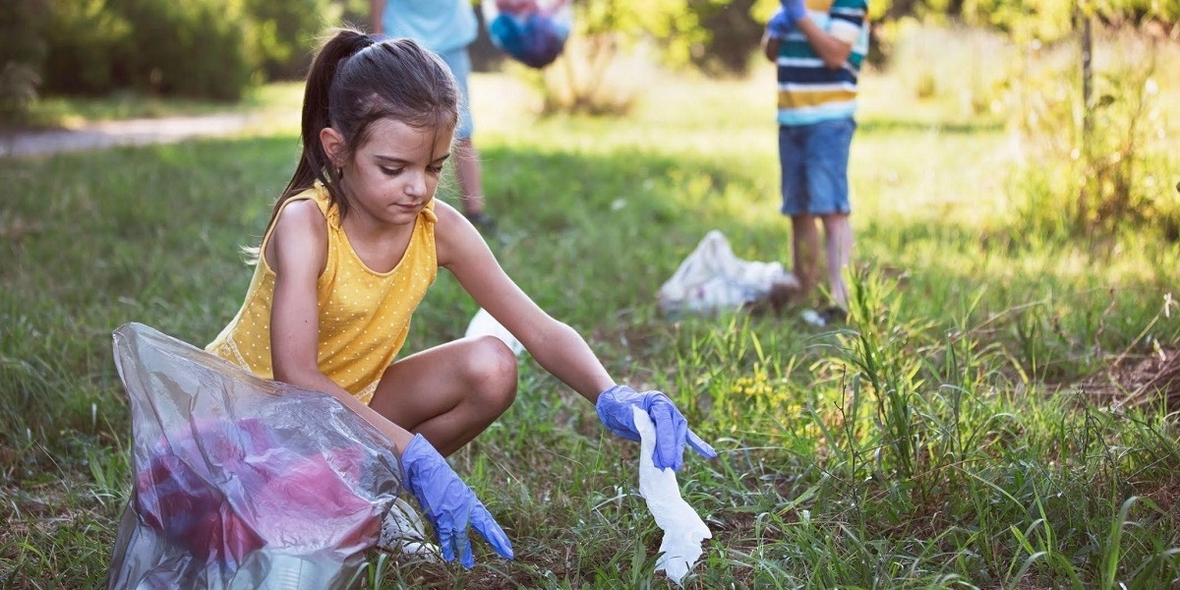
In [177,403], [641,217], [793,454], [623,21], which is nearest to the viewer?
[177,403]

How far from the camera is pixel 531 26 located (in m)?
6.04

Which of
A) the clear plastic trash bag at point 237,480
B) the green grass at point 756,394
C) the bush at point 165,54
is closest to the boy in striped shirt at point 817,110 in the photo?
the green grass at point 756,394

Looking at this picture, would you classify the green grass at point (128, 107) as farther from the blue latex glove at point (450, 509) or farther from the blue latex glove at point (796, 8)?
the blue latex glove at point (450, 509)

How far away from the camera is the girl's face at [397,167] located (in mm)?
1876

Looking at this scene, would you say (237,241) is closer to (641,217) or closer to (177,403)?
(641,217)

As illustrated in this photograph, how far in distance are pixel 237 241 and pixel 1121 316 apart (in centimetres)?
321

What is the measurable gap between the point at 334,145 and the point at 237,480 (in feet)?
2.00

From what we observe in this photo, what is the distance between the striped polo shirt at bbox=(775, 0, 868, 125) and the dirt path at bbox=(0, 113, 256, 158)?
15.3 ft

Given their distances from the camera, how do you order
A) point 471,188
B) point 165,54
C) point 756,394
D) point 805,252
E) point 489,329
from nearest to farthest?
point 756,394, point 489,329, point 805,252, point 471,188, point 165,54

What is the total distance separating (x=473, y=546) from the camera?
2037 millimetres

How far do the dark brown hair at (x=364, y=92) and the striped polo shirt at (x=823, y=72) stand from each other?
1.87m

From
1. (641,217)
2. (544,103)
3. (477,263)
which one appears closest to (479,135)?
(544,103)

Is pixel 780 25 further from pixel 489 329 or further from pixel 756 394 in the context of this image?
pixel 756 394

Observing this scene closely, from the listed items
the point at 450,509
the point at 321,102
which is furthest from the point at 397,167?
the point at 450,509
